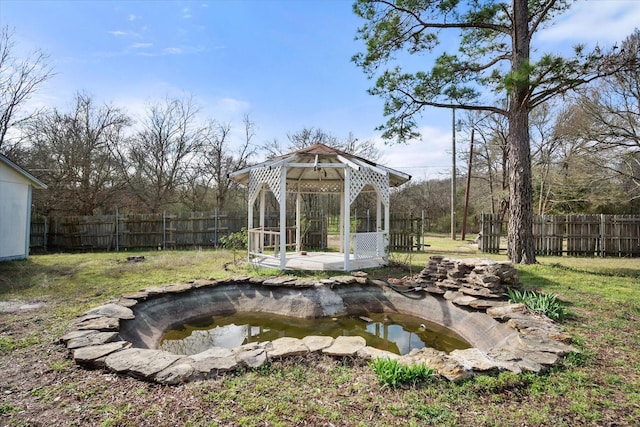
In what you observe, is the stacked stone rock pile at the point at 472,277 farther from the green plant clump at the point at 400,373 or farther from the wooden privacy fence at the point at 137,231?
the wooden privacy fence at the point at 137,231

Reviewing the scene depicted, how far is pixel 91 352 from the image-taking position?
119 inches

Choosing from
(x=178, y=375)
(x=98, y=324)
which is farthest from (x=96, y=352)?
(x=178, y=375)

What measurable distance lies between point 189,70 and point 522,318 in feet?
44.6

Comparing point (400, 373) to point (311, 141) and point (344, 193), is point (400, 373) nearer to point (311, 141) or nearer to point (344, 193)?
point (344, 193)

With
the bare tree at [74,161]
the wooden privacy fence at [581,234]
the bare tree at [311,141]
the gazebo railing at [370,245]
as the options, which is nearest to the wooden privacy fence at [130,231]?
the bare tree at [74,161]

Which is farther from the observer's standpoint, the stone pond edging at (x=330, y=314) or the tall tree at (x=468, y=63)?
the tall tree at (x=468, y=63)

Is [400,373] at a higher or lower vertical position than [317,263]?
lower

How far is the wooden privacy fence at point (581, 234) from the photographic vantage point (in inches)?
424

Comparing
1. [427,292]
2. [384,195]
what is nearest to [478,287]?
[427,292]

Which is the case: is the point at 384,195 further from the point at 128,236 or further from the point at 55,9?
the point at 128,236

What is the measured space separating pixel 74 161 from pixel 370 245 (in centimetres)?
1486

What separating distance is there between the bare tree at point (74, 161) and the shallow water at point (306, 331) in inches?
538

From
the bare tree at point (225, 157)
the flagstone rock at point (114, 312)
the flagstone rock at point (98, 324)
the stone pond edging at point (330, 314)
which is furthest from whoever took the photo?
the bare tree at point (225, 157)

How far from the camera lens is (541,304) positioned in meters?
4.34
